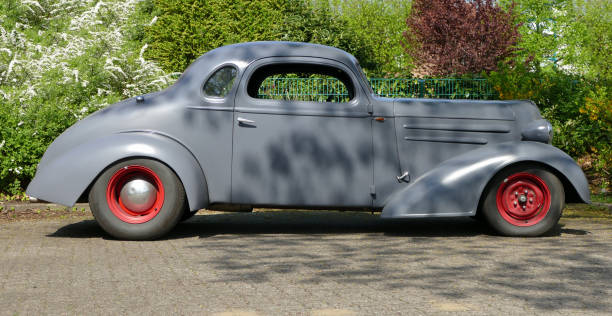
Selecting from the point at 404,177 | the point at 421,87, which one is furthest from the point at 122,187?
the point at 421,87

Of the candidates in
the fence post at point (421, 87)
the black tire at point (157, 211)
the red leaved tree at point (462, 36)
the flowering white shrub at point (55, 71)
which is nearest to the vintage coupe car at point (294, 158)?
the black tire at point (157, 211)

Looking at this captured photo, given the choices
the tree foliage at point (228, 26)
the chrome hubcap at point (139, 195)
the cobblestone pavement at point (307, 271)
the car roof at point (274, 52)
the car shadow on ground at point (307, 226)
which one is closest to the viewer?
the cobblestone pavement at point (307, 271)

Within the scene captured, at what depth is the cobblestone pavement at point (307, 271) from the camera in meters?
4.39

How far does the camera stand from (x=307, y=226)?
26.2ft

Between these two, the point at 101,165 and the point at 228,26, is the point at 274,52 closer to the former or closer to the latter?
the point at 101,165

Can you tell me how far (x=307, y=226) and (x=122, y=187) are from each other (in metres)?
2.15

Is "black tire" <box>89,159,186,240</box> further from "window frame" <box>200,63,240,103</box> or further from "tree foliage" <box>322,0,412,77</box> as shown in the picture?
→ "tree foliage" <box>322,0,412,77</box>

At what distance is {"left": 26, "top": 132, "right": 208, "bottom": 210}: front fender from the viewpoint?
21.9 ft

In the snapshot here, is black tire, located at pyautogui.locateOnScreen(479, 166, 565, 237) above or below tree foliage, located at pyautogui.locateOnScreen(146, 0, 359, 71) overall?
below

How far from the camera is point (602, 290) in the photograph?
4809 millimetres

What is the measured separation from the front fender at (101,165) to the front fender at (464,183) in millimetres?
1847

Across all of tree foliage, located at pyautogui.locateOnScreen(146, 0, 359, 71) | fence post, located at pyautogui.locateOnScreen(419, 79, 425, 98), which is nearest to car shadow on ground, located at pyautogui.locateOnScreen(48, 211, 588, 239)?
fence post, located at pyautogui.locateOnScreen(419, 79, 425, 98)

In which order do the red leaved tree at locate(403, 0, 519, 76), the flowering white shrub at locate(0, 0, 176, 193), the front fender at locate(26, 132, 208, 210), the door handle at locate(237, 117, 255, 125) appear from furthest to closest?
the red leaved tree at locate(403, 0, 519, 76)
the flowering white shrub at locate(0, 0, 176, 193)
the door handle at locate(237, 117, 255, 125)
the front fender at locate(26, 132, 208, 210)

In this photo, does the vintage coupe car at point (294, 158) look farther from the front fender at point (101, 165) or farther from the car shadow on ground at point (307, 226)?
the car shadow on ground at point (307, 226)
